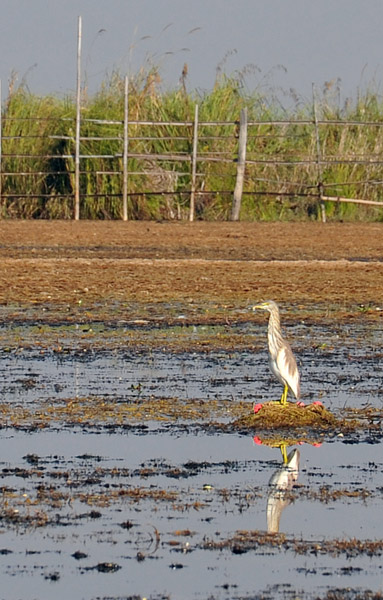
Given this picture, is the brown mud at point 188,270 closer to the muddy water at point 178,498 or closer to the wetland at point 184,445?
the wetland at point 184,445

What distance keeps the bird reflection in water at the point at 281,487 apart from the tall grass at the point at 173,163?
2215cm

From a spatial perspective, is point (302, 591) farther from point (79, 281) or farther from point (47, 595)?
point (79, 281)

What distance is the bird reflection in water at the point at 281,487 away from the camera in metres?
5.81

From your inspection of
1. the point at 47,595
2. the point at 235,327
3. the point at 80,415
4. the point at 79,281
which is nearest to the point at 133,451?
the point at 80,415

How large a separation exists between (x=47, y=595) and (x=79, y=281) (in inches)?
446

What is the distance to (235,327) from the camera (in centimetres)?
1240

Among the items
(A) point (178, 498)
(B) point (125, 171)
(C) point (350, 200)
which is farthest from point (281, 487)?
(C) point (350, 200)

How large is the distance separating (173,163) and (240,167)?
185 centimetres

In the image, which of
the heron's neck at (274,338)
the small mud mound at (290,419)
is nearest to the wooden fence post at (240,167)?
the heron's neck at (274,338)

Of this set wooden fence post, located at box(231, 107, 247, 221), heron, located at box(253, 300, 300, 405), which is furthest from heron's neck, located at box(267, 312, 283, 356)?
wooden fence post, located at box(231, 107, 247, 221)

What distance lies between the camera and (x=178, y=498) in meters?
6.13

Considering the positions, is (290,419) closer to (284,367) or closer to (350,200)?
(284,367)

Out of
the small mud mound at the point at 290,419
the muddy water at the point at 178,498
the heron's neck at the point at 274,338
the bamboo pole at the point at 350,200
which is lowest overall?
the muddy water at the point at 178,498

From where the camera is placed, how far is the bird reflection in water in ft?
19.1
